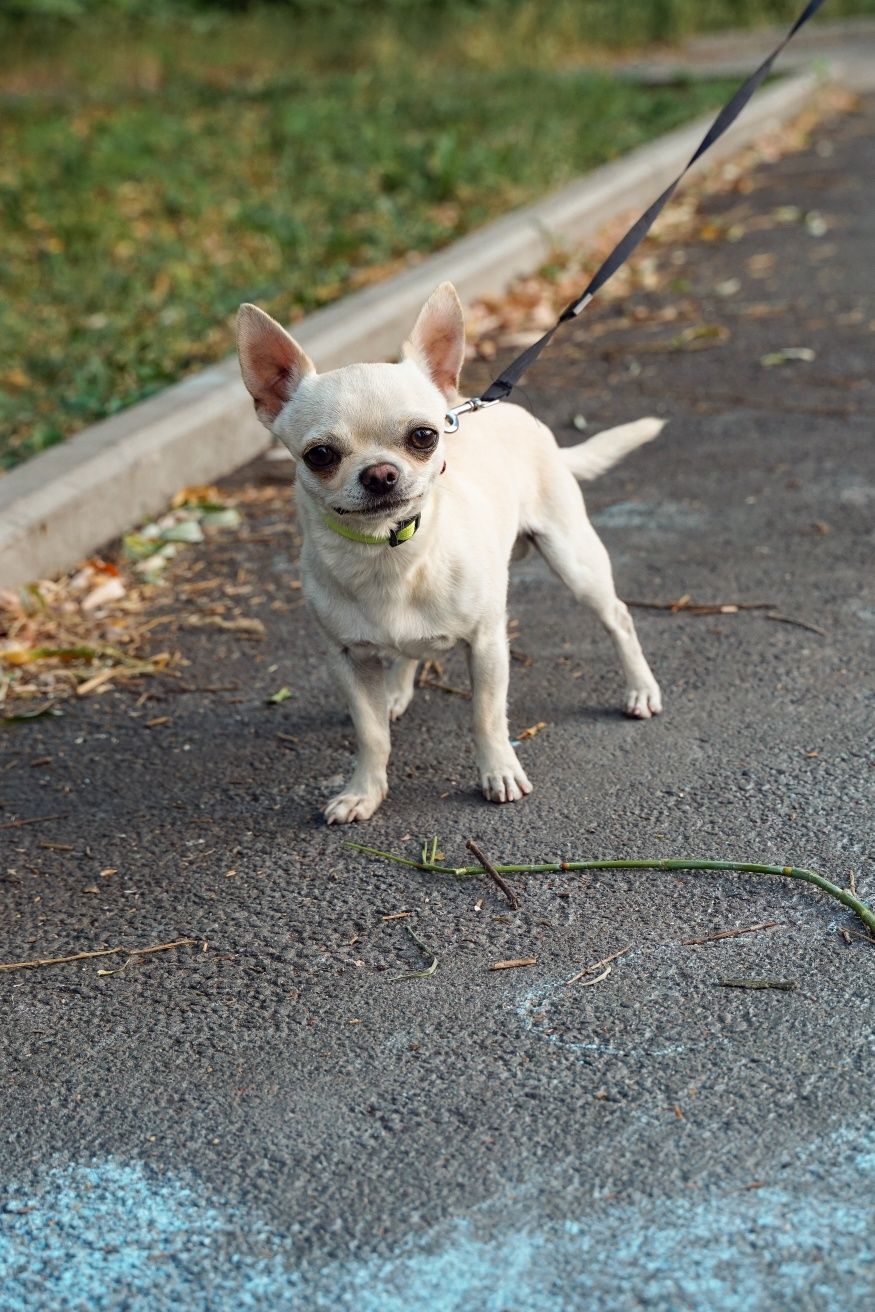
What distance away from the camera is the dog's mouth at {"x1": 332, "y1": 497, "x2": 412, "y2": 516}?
10.1ft

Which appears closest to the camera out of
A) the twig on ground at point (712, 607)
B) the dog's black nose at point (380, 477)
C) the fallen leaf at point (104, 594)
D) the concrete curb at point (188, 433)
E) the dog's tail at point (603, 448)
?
the dog's black nose at point (380, 477)

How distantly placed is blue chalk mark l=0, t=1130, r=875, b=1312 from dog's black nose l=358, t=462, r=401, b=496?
1.33 metres

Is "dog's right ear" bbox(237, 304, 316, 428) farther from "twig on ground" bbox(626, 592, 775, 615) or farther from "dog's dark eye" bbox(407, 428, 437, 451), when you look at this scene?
"twig on ground" bbox(626, 592, 775, 615)

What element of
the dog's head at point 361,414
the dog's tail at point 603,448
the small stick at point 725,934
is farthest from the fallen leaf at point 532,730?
the small stick at point 725,934

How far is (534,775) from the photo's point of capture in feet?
12.3

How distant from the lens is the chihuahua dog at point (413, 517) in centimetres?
312

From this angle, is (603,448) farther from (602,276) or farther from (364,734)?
(364,734)

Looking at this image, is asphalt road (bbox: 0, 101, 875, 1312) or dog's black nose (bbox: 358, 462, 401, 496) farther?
dog's black nose (bbox: 358, 462, 401, 496)

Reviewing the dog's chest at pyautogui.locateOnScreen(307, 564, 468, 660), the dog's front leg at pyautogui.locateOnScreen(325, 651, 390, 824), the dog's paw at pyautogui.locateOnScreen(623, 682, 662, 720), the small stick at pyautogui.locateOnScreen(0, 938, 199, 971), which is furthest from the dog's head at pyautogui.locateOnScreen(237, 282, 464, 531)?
the dog's paw at pyautogui.locateOnScreen(623, 682, 662, 720)

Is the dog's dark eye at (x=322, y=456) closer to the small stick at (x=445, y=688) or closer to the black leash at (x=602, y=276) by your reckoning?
the black leash at (x=602, y=276)

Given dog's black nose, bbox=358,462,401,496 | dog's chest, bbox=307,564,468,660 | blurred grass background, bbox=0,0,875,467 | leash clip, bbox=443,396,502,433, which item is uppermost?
dog's black nose, bbox=358,462,401,496

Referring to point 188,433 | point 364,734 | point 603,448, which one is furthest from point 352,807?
point 188,433

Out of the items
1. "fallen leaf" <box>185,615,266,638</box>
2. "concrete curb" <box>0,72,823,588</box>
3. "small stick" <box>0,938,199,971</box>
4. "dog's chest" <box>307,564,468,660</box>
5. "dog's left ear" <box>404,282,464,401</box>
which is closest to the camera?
"small stick" <box>0,938,199,971</box>

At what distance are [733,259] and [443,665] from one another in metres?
5.17
